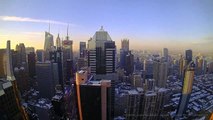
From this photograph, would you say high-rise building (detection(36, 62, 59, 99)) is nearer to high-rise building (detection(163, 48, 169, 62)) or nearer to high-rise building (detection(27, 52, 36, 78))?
high-rise building (detection(27, 52, 36, 78))

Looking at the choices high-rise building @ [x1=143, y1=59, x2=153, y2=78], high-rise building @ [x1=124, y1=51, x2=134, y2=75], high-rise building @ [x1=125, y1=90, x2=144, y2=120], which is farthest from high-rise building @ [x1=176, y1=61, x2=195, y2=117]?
high-rise building @ [x1=124, y1=51, x2=134, y2=75]

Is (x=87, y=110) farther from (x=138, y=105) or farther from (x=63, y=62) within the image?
(x=63, y=62)

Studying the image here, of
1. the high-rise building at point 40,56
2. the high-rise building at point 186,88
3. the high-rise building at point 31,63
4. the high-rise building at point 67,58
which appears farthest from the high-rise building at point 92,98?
the high-rise building at point 40,56

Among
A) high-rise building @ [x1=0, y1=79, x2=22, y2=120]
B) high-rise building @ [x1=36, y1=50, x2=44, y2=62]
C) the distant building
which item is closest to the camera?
high-rise building @ [x1=0, y1=79, x2=22, y2=120]

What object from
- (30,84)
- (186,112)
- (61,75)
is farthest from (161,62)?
(30,84)

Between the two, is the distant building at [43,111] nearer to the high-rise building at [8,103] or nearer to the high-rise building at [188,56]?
the high-rise building at [8,103]
